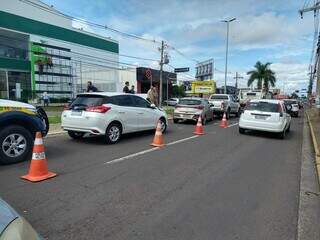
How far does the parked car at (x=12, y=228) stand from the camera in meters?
2.00

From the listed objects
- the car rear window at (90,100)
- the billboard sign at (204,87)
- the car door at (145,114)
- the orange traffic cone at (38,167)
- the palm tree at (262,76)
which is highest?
the palm tree at (262,76)

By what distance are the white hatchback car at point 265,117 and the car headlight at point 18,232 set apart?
12326mm

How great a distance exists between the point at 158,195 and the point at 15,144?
3865 mm

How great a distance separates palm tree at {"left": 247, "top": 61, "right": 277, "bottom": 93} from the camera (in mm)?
75125

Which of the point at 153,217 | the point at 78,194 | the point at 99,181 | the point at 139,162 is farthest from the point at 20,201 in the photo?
the point at 139,162

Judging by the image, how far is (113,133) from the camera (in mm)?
10359

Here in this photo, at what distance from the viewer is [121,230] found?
13.3 feet

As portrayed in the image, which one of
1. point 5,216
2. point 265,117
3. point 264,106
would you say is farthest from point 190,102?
point 5,216

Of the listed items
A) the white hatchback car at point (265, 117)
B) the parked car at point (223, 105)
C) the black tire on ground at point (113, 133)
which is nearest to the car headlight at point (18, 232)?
the black tire on ground at point (113, 133)

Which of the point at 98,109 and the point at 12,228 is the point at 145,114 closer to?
the point at 98,109

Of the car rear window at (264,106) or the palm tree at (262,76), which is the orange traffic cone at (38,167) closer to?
the car rear window at (264,106)

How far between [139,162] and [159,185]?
1.87 m

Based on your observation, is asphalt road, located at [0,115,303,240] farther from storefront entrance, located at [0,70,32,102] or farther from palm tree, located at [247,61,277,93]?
palm tree, located at [247,61,277,93]

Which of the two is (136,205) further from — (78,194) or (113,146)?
(113,146)
